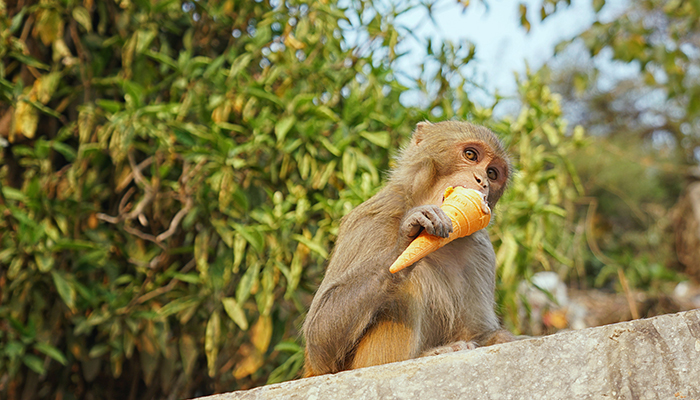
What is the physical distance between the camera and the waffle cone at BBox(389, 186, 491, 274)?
8.09 ft

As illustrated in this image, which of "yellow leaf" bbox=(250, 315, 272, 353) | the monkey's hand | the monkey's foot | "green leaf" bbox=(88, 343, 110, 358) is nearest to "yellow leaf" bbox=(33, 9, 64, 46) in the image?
"green leaf" bbox=(88, 343, 110, 358)

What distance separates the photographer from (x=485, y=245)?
3.16 m

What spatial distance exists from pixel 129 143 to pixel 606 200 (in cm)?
1470

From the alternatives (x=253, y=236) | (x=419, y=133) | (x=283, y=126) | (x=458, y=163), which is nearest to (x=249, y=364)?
(x=253, y=236)

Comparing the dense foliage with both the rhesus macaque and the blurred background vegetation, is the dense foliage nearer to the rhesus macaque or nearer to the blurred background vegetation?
the blurred background vegetation

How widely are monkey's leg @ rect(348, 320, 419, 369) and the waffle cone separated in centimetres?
30

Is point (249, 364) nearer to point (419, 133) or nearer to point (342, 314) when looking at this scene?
point (342, 314)

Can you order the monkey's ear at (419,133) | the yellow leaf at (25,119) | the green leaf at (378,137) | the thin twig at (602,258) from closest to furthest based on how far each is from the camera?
the monkey's ear at (419,133)
the green leaf at (378,137)
the yellow leaf at (25,119)
the thin twig at (602,258)

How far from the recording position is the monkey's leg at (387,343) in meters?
2.63

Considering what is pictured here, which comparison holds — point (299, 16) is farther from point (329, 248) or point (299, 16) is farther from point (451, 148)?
point (451, 148)

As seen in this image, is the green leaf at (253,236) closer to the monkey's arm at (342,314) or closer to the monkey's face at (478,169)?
the monkey's arm at (342,314)

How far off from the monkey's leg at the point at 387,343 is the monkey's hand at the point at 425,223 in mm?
386

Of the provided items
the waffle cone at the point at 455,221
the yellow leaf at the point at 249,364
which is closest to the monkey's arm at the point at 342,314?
the waffle cone at the point at 455,221

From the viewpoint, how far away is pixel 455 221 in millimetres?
2529
